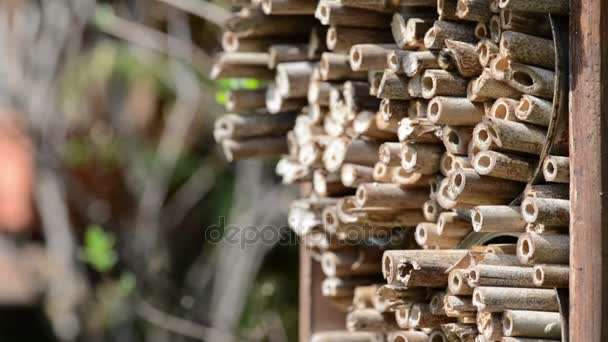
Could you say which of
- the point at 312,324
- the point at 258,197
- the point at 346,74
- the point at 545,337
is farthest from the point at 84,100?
the point at 545,337

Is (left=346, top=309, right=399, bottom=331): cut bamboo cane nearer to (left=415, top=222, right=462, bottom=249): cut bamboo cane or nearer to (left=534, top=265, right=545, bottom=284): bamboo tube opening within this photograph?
(left=415, top=222, right=462, bottom=249): cut bamboo cane

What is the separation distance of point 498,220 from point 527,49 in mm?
189

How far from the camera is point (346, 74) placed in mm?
1367

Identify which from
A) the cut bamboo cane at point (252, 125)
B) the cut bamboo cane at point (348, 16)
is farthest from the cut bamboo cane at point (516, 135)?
Result: the cut bamboo cane at point (252, 125)

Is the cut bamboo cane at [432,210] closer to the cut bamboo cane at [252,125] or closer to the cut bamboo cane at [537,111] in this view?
the cut bamboo cane at [537,111]

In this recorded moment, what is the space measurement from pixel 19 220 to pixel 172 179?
1.84 ft

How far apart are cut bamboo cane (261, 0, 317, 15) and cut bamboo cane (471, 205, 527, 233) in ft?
1.61

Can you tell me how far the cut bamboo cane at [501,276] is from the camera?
105 centimetres

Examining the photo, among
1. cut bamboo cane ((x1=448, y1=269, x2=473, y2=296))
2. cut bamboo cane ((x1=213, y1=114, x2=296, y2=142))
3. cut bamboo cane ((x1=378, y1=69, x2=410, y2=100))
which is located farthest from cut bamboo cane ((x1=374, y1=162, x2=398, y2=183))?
cut bamboo cane ((x1=213, y1=114, x2=296, y2=142))

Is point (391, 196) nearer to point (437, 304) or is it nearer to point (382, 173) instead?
point (382, 173)

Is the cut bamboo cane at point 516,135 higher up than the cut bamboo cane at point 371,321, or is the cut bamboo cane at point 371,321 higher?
the cut bamboo cane at point 516,135

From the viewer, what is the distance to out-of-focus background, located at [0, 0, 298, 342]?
2.89 m

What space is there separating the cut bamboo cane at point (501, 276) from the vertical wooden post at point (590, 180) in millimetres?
87

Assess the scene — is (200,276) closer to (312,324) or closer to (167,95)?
(167,95)
